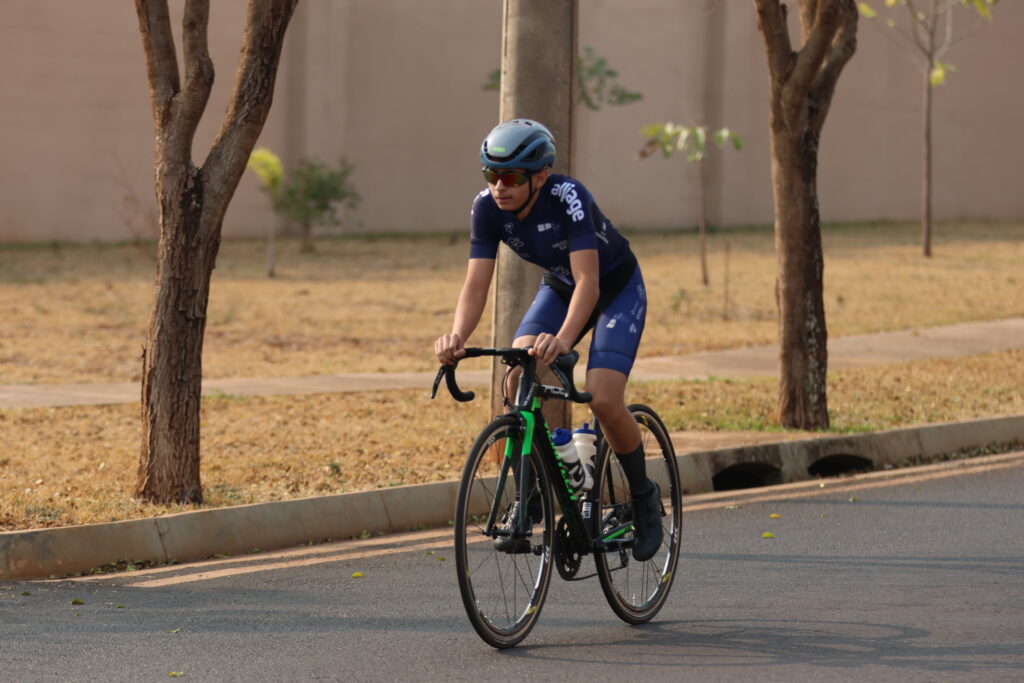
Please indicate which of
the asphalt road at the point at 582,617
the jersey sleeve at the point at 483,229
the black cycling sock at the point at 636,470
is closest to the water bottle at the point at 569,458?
the black cycling sock at the point at 636,470

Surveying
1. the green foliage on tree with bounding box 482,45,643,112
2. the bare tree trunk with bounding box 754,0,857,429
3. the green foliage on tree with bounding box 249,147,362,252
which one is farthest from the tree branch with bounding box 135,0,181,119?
the green foliage on tree with bounding box 482,45,643,112

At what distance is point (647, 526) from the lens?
20.6ft

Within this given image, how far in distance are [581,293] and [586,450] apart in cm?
69

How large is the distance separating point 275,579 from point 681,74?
2811cm

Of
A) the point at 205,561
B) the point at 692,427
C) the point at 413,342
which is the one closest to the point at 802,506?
the point at 692,427

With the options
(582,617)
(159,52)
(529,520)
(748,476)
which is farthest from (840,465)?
(529,520)

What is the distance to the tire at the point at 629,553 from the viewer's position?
6.21 metres

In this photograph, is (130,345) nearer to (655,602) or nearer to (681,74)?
(655,602)

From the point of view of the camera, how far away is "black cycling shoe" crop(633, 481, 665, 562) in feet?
20.4

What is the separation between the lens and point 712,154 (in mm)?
34875

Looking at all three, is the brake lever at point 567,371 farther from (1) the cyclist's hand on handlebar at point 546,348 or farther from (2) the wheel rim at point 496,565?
(2) the wheel rim at point 496,565

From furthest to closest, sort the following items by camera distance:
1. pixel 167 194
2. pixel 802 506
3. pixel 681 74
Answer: pixel 681 74, pixel 802 506, pixel 167 194

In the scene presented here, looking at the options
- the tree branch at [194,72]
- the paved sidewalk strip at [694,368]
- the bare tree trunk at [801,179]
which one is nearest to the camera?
the tree branch at [194,72]

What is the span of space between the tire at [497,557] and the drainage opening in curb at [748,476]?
180 inches
